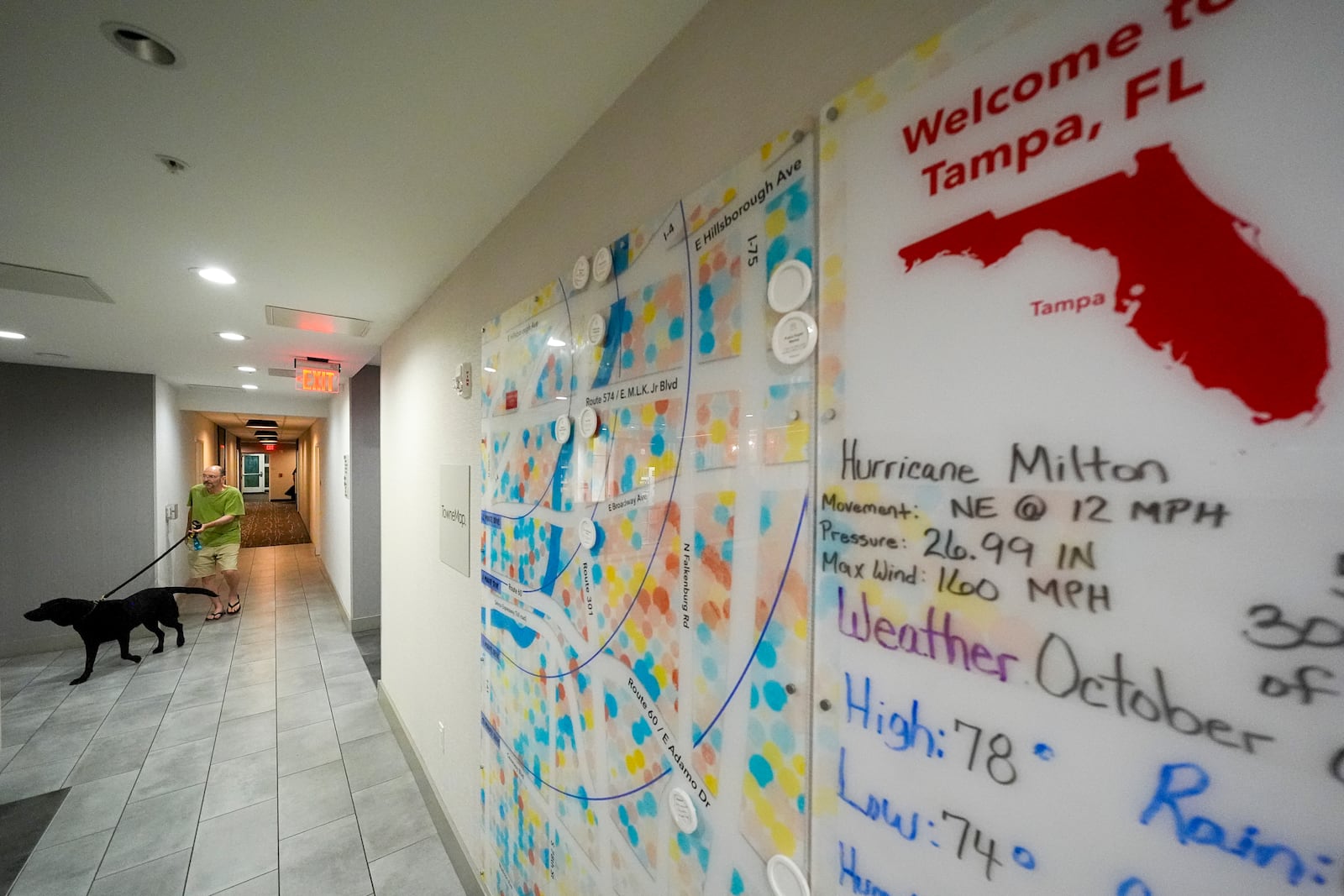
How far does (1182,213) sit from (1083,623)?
0.37 metres

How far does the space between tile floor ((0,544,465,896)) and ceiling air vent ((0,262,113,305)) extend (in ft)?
8.04

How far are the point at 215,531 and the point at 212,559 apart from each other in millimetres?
295

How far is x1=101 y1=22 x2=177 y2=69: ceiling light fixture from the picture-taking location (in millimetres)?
935

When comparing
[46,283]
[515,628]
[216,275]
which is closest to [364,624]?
[46,283]

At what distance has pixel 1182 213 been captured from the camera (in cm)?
40

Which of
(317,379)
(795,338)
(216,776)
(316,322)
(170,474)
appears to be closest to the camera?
(795,338)

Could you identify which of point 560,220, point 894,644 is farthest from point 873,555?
point 560,220

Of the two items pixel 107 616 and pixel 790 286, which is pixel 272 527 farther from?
pixel 790 286

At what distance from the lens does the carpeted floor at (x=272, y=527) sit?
945cm

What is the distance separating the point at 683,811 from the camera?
85 centimetres

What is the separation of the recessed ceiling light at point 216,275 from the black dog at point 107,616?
10.9 ft

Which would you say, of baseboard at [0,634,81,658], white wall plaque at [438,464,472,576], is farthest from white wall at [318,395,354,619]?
white wall plaque at [438,464,472,576]

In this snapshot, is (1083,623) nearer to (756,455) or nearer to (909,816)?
(909,816)

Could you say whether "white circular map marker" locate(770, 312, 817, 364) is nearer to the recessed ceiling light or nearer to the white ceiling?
the white ceiling
